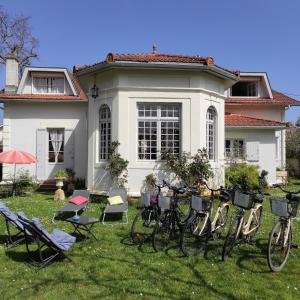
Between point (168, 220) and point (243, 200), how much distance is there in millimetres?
1446

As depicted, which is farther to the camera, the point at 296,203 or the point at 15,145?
the point at 15,145

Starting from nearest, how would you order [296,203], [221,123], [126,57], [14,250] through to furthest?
[296,203] → [14,250] → [126,57] → [221,123]

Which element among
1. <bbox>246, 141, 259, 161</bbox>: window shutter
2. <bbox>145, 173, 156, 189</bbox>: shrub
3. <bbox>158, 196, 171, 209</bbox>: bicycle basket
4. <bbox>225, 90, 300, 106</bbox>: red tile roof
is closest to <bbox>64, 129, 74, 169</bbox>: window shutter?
<bbox>145, 173, 156, 189</bbox>: shrub

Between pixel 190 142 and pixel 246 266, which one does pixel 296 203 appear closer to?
pixel 246 266

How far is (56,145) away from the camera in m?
17.4

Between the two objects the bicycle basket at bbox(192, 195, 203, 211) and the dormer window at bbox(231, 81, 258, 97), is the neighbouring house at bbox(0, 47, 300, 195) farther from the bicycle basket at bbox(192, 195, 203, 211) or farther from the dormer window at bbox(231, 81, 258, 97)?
the dormer window at bbox(231, 81, 258, 97)

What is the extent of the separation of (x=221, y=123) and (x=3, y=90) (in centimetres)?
1125

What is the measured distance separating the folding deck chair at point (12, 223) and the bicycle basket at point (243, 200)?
3436 millimetres

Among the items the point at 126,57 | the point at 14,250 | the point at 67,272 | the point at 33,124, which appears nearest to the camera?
the point at 67,272

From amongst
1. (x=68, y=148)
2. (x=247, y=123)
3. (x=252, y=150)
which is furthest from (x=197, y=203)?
(x=68, y=148)

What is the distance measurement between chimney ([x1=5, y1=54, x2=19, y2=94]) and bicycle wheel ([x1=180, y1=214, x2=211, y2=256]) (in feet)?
46.1

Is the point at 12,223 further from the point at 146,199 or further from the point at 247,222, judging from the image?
the point at 247,222

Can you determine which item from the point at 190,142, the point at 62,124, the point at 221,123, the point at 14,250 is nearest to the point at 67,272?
the point at 14,250

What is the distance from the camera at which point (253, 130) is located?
56.6 ft
